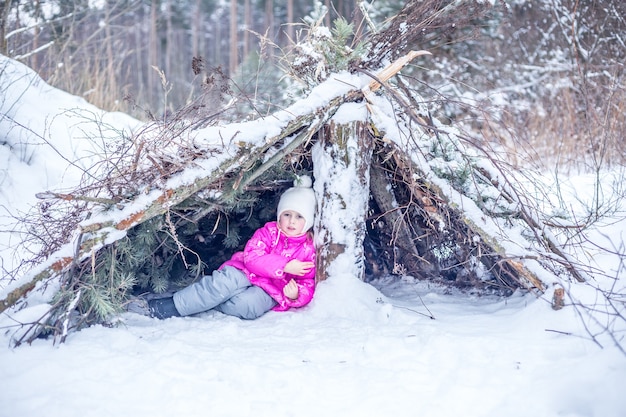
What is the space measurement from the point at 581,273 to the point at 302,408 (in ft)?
6.34

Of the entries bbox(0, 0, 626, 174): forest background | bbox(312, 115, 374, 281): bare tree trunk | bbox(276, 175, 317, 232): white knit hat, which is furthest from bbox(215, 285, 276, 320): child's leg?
bbox(0, 0, 626, 174): forest background

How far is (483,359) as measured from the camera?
2236 millimetres

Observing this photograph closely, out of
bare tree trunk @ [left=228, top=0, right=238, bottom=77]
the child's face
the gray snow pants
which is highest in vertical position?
bare tree trunk @ [left=228, top=0, right=238, bottom=77]

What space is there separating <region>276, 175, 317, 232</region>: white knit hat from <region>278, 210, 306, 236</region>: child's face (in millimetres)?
37

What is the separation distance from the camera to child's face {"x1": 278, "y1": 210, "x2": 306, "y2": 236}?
3.41 m

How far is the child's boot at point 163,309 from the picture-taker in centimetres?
315

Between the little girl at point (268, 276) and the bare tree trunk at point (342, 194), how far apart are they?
21 cm

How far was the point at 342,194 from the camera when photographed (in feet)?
10.3

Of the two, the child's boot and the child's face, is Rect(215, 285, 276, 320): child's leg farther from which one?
the child's face

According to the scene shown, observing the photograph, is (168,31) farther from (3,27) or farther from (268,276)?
(268,276)

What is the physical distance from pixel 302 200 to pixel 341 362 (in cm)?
131

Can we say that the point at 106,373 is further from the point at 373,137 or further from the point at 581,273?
the point at 581,273

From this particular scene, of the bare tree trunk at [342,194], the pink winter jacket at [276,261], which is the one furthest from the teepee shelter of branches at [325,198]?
the pink winter jacket at [276,261]

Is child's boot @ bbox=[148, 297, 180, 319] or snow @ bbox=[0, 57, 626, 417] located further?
child's boot @ bbox=[148, 297, 180, 319]
